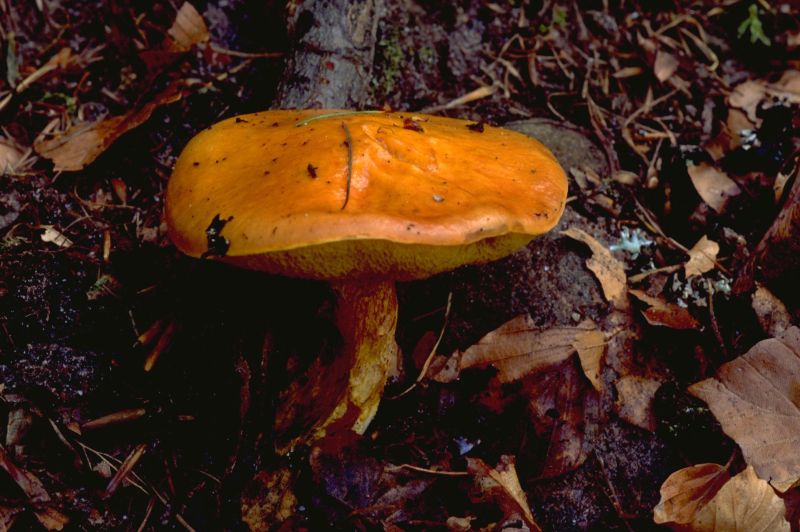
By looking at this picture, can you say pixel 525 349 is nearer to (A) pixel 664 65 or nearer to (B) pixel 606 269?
(B) pixel 606 269

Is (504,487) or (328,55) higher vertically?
(328,55)

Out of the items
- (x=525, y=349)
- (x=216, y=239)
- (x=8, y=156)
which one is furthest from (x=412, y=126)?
(x=8, y=156)

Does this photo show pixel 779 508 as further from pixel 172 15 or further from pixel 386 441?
pixel 172 15

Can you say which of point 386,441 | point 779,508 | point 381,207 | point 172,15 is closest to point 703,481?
point 779,508

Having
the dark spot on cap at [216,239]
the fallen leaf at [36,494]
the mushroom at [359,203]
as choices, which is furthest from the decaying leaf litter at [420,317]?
the dark spot on cap at [216,239]

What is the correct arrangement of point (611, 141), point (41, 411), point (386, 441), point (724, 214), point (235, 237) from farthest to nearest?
1. point (611, 141)
2. point (724, 214)
3. point (386, 441)
4. point (41, 411)
5. point (235, 237)

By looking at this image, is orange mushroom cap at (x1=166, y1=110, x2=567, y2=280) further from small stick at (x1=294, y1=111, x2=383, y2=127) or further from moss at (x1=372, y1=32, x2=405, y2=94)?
moss at (x1=372, y1=32, x2=405, y2=94)

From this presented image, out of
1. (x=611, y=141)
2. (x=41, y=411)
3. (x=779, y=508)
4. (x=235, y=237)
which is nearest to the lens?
(x=235, y=237)
